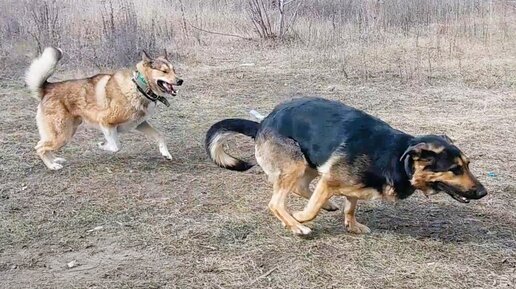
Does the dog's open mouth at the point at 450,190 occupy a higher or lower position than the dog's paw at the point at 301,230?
higher

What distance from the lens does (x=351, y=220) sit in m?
4.36

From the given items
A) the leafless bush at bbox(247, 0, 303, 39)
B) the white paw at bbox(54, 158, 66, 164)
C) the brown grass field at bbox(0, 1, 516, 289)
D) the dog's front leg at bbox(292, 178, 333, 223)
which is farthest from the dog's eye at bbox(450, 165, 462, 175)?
the leafless bush at bbox(247, 0, 303, 39)

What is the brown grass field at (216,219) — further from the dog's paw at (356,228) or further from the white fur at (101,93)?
the white fur at (101,93)

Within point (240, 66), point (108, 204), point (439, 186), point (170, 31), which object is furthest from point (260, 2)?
point (439, 186)

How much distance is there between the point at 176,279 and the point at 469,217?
2.32m

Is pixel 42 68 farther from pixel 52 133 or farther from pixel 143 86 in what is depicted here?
pixel 143 86

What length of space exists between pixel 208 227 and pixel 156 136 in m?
2.10

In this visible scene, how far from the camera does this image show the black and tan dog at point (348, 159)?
376cm

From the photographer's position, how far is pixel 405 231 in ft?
14.5

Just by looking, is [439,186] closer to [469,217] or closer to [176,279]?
[469,217]

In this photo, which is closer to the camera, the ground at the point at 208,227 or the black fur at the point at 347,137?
the ground at the point at 208,227

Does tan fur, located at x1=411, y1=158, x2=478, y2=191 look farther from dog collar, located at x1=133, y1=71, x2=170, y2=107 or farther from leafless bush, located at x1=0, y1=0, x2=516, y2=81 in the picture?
leafless bush, located at x1=0, y1=0, x2=516, y2=81

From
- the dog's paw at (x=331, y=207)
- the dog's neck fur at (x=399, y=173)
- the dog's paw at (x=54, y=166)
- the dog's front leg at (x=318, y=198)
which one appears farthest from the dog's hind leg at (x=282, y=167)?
the dog's paw at (x=54, y=166)

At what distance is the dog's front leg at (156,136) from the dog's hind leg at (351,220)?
8.07 feet
